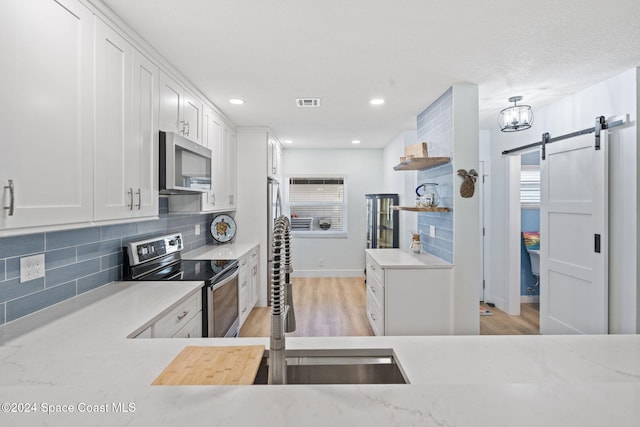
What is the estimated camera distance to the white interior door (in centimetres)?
266

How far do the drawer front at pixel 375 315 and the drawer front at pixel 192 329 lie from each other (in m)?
1.56

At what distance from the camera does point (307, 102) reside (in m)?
3.28

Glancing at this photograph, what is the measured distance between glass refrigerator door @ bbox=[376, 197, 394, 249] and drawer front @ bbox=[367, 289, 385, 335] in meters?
1.51

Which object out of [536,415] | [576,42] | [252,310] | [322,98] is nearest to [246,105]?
[322,98]

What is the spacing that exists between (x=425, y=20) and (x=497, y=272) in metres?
3.53

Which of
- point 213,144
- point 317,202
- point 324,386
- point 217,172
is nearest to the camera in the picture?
point 324,386

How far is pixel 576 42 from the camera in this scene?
6.73ft

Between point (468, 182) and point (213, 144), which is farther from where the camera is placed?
point (213, 144)

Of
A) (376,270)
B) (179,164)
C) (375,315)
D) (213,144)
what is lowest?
(375,315)

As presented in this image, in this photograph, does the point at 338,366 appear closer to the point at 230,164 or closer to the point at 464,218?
the point at 464,218

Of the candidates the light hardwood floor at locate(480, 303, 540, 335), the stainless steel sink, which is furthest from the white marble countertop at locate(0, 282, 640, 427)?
the light hardwood floor at locate(480, 303, 540, 335)

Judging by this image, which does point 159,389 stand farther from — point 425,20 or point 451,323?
point 451,323

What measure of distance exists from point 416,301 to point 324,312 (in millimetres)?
1568

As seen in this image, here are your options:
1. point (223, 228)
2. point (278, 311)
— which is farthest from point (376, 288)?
point (278, 311)
